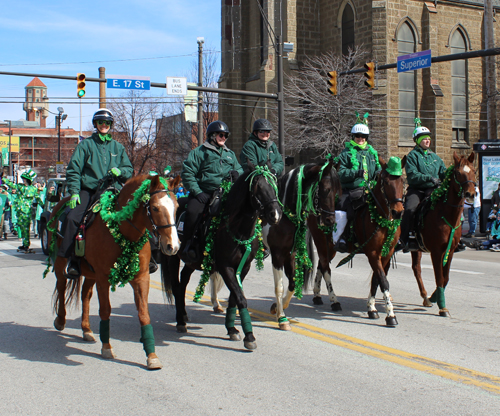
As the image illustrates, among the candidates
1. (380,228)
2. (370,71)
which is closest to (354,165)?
(380,228)

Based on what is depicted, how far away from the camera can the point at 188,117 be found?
103 ft

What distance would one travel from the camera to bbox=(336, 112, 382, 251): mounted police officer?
8539 millimetres

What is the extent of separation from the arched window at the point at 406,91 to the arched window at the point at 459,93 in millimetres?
3679

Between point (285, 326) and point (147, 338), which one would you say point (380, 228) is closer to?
point (285, 326)

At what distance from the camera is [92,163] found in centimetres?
683

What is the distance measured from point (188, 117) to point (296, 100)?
28.0ft

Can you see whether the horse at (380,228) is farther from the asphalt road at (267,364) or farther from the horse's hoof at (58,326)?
the horse's hoof at (58,326)

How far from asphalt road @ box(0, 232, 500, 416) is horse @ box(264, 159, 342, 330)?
2.13 ft

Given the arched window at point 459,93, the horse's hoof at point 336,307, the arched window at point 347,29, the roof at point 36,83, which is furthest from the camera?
the roof at point 36,83

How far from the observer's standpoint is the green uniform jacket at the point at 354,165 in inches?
338

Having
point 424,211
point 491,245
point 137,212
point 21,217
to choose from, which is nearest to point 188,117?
point 21,217

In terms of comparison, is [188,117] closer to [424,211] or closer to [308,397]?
[424,211]

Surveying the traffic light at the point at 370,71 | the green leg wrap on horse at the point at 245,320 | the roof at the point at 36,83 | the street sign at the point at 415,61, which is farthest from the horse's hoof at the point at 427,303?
the roof at the point at 36,83

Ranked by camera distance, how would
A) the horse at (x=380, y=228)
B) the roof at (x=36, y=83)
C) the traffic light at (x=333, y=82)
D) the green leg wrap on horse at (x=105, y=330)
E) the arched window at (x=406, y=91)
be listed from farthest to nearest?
the roof at (x=36, y=83) → the arched window at (x=406, y=91) → the traffic light at (x=333, y=82) → the horse at (x=380, y=228) → the green leg wrap on horse at (x=105, y=330)
